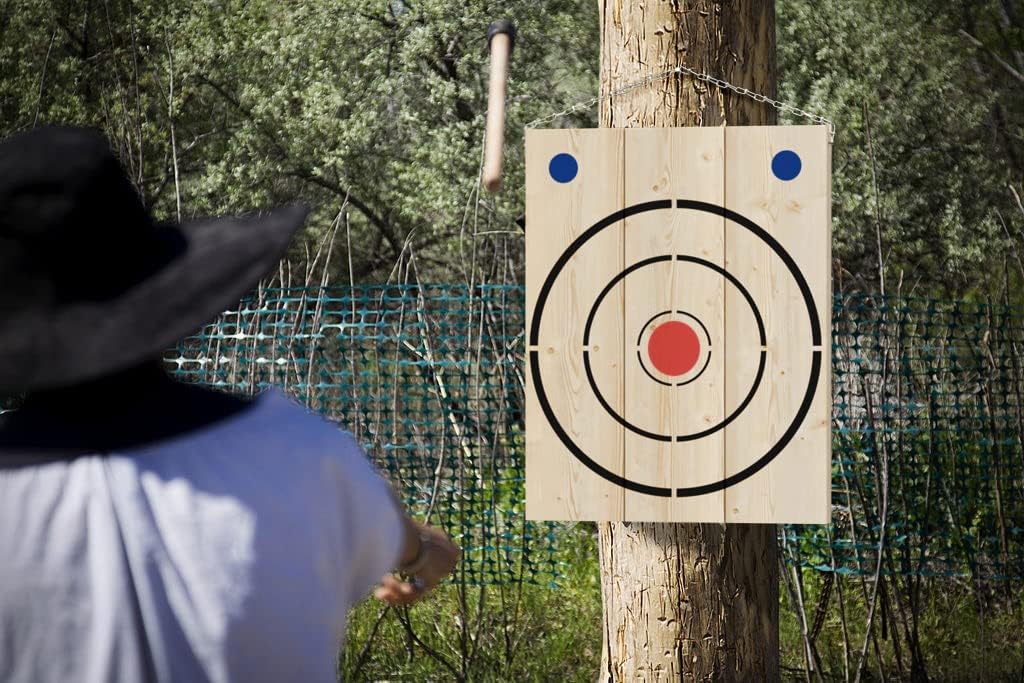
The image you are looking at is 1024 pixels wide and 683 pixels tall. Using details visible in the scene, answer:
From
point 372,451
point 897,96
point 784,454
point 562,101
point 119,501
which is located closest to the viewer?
point 119,501

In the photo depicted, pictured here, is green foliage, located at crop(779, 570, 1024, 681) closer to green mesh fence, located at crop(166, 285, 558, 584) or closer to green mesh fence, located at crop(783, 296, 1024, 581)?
green mesh fence, located at crop(783, 296, 1024, 581)

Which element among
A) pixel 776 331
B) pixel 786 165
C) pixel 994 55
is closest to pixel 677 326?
pixel 776 331

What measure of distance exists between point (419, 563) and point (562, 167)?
1.60 metres

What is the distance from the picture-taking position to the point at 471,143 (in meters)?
10.8

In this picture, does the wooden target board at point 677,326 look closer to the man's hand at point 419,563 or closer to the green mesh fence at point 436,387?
the man's hand at point 419,563

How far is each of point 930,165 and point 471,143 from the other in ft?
12.3

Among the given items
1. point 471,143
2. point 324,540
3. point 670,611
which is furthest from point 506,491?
point 471,143

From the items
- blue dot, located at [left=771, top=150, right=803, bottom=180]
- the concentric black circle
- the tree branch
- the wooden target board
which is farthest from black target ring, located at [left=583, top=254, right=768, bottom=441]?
the tree branch

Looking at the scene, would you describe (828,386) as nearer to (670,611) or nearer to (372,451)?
(670,611)

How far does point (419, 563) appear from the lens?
1.36 m

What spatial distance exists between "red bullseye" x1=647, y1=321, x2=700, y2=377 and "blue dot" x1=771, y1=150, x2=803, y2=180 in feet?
1.26

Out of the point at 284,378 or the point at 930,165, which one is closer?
the point at 284,378

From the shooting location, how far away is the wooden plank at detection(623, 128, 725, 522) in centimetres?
281

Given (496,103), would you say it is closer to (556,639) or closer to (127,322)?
(127,322)
